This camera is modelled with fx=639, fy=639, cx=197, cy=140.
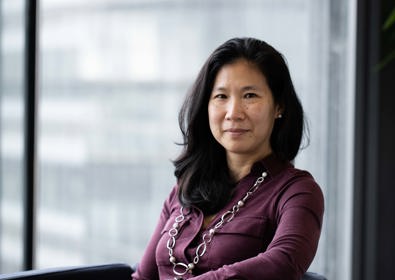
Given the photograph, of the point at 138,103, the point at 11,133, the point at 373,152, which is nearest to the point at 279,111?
the point at 373,152

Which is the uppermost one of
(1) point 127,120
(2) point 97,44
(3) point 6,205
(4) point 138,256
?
Result: (2) point 97,44

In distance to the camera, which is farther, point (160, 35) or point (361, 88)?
point (160, 35)

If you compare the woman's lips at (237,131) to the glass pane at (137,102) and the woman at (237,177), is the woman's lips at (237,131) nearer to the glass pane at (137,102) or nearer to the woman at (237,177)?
the woman at (237,177)

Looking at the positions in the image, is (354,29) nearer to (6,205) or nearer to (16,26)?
(16,26)

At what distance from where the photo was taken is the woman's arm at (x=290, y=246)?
1400mm

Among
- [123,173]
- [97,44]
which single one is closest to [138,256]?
[123,173]

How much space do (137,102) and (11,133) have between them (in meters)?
0.59

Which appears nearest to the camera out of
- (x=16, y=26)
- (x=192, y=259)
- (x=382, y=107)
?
(x=192, y=259)

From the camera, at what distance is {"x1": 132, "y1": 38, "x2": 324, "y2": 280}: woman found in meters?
1.55

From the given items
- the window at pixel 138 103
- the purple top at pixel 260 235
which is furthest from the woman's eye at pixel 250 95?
the window at pixel 138 103

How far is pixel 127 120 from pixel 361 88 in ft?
3.27

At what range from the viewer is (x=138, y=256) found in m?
2.87

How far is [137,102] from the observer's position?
9.15ft

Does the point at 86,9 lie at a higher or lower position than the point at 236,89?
higher
